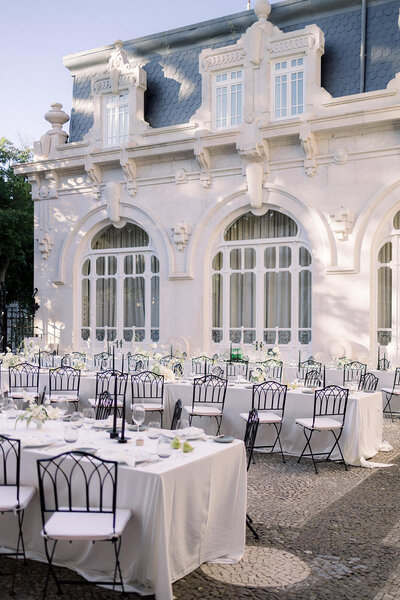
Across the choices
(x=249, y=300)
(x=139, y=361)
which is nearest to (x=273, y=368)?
(x=139, y=361)

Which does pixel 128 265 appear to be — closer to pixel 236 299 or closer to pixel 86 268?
pixel 86 268

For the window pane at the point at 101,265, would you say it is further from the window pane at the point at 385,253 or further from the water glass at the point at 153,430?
the water glass at the point at 153,430

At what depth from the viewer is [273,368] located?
14.2 metres

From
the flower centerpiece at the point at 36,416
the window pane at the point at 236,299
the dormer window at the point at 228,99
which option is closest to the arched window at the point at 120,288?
the window pane at the point at 236,299

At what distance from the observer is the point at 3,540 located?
575 centimetres

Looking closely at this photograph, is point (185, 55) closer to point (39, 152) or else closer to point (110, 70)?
point (110, 70)

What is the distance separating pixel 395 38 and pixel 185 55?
615cm

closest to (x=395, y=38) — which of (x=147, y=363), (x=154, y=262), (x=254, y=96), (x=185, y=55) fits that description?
(x=254, y=96)

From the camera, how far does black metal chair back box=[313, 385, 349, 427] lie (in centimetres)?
947

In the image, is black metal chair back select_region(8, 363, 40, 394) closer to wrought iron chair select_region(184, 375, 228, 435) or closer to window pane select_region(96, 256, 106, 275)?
wrought iron chair select_region(184, 375, 228, 435)

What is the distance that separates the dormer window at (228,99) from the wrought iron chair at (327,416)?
33.8 ft

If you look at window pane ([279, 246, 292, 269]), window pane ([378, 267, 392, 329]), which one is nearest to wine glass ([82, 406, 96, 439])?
window pane ([378, 267, 392, 329])

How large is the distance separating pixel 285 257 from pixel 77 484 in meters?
12.9

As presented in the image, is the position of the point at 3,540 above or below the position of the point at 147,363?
below
